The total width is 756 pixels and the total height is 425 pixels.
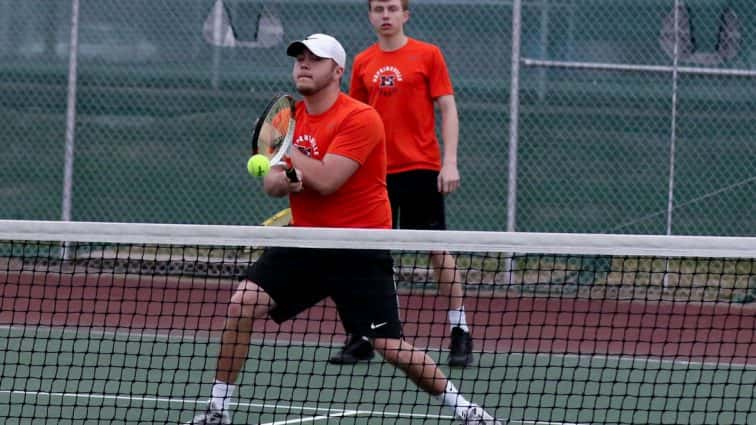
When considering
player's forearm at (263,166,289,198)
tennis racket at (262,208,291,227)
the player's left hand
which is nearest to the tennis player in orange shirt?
player's forearm at (263,166,289,198)

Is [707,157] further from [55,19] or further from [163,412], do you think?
[163,412]

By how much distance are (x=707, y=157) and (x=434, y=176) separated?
351 cm

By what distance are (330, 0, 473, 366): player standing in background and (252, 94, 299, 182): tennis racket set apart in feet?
5.15

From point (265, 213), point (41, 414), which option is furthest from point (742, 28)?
point (41, 414)

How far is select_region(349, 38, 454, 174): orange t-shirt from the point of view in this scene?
657 cm

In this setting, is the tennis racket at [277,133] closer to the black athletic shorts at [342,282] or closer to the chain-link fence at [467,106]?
the black athletic shorts at [342,282]

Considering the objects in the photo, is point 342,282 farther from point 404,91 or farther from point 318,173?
point 404,91

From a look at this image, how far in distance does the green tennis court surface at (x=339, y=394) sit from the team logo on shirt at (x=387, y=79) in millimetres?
1233

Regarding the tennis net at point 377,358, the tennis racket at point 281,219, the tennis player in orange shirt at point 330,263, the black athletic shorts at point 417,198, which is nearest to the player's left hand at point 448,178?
the black athletic shorts at point 417,198

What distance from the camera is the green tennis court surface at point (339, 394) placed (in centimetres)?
534

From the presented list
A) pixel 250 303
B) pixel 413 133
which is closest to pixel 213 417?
pixel 250 303

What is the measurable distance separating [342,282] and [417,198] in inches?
68.9

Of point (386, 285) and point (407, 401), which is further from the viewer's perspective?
point (407, 401)

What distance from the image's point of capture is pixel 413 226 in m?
6.65
